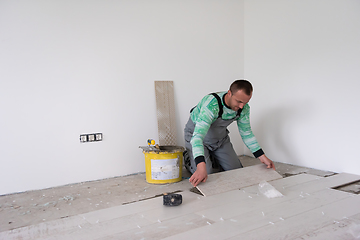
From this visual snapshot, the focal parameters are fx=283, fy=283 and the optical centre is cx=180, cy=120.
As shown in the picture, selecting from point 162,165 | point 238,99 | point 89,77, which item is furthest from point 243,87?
point 89,77

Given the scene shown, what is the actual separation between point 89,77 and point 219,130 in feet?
4.88

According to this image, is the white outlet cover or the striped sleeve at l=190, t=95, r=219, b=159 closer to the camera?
the striped sleeve at l=190, t=95, r=219, b=159

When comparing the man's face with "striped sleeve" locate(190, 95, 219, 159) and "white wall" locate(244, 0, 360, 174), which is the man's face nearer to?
"striped sleeve" locate(190, 95, 219, 159)

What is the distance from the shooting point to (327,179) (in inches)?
104

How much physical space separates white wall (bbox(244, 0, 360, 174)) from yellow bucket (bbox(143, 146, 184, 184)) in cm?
156

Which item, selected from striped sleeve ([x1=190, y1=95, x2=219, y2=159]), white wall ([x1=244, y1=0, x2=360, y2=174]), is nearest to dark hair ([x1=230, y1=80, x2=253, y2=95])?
striped sleeve ([x1=190, y1=95, x2=219, y2=159])

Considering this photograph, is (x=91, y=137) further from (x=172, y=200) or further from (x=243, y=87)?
(x=243, y=87)

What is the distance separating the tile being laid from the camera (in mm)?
2240

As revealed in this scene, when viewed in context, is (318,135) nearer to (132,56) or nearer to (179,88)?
(179,88)

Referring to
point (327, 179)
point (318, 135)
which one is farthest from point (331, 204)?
point (318, 135)

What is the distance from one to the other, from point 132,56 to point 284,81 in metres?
1.92

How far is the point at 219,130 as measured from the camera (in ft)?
9.44

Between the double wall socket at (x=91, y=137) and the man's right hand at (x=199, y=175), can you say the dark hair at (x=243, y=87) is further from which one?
the double wall socket at (x=91, y=137)

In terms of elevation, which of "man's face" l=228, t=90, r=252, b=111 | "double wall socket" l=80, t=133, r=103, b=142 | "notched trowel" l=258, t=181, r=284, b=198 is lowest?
"notched trowel" l=258, t=181, r=284, b=198
